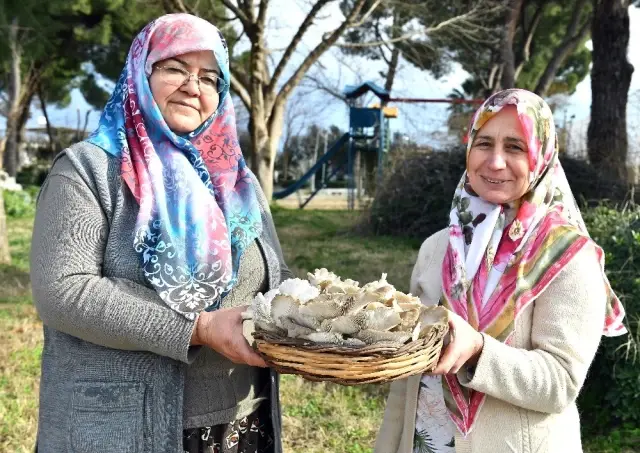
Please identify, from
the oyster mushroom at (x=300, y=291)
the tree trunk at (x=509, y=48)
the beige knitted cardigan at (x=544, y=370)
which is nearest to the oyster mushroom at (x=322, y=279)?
the oyster mushroom at (x=300, y=291)

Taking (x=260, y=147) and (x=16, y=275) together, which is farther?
(x=260, y=147)

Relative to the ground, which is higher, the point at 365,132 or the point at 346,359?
the point at 365,132

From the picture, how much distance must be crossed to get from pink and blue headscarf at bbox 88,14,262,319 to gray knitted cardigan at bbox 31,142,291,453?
51 millimetres

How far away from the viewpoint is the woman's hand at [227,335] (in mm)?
1433

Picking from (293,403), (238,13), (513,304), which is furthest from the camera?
(238,13)

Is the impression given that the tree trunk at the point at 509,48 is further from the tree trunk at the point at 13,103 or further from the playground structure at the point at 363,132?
the tree trunk at the point at 13,103

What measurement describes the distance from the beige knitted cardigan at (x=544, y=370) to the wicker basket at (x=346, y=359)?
337 millimetres

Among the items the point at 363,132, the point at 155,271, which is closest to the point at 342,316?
the point at 155,271

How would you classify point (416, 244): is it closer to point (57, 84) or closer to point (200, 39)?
point (200, 39)

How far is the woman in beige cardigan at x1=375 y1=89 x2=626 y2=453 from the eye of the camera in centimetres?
159

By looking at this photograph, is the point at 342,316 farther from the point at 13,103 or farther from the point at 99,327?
the point at 13,103

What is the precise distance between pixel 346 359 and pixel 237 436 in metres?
0.72

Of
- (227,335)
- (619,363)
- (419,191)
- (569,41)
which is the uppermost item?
(569,41)

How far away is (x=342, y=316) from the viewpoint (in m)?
1.31
